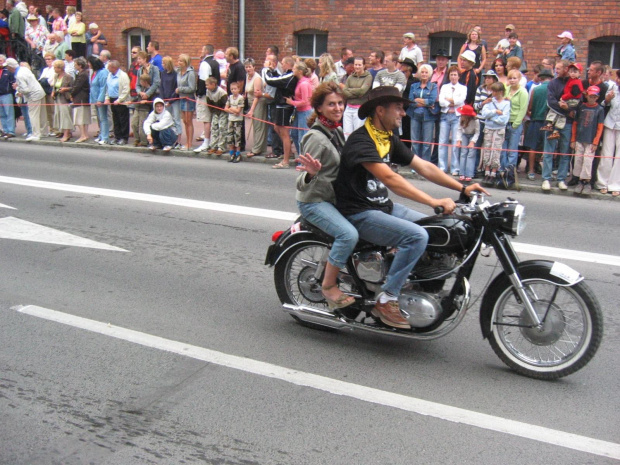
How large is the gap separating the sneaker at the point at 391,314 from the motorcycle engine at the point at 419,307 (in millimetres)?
36

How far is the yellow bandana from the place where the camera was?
5.03m

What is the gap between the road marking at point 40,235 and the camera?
7957 mm

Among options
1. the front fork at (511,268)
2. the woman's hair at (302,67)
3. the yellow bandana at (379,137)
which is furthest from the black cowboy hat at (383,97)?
the woman's hair at (302,67)

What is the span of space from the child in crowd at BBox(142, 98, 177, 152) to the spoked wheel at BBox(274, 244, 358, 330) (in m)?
10.4

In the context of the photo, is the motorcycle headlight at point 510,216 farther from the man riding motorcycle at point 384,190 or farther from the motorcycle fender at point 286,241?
the motorcycle fender at point 286,241

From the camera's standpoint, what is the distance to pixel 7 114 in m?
17.8

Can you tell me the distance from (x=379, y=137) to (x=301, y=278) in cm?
135

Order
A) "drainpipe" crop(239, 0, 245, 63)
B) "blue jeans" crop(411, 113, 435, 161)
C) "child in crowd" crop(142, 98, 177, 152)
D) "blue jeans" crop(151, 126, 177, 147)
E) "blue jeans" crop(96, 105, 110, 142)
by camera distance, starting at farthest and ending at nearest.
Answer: "drainpipe" crop(239, 0, 245, 63) < "blue jeans" crop(96, 105, 110, 142) < "blue jeans" crop(151, 126, 177, 147) < "child in crowd" crop(142, 98, 177, 152) < "blue jeans" crop(411, 113, 435, 161)

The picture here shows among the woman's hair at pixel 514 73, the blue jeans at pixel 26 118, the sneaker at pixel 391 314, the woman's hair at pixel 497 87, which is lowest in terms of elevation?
the sneaker at pixel 391 314

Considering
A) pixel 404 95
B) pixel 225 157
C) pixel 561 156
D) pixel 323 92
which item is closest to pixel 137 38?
pixel 225 157

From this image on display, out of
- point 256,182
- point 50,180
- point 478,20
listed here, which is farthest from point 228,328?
point 478,20

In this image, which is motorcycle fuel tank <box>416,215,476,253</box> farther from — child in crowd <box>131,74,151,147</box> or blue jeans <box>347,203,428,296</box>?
child in crowd <box>131,74,151,147</box>

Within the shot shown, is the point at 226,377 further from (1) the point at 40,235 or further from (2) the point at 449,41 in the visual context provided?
(2) the point at 449,41

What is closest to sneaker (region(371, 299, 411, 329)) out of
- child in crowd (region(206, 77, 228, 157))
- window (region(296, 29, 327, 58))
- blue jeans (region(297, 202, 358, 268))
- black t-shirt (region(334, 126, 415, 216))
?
blue jeans (region(297, 202, 358, 268))
